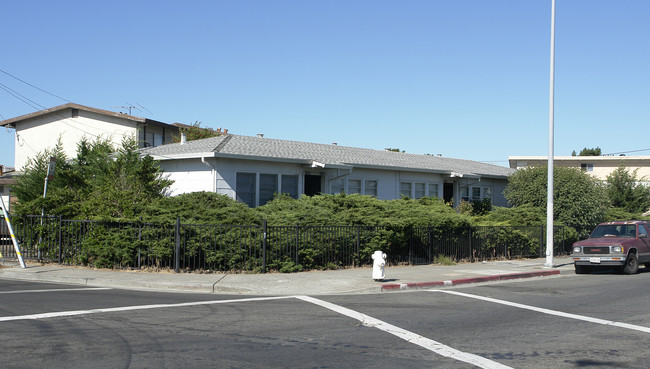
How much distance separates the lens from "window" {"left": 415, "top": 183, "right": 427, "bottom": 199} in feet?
90.3

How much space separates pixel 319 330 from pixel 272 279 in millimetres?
5838

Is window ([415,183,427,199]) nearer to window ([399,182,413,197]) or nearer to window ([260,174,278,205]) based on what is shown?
window ([399,182,413,197])

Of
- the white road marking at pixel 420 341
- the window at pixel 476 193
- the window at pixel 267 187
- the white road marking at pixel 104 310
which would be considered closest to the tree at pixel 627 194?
the window at pixel 476 193

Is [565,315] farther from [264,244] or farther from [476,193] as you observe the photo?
[476,193]

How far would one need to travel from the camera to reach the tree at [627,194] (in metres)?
36.7

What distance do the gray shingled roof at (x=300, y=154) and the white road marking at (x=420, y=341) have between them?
1091 cm

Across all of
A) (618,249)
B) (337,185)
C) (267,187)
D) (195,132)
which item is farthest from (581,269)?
(195,132)

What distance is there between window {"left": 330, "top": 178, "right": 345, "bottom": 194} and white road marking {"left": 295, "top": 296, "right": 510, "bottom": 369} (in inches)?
529

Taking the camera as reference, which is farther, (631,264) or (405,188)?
(405,188)

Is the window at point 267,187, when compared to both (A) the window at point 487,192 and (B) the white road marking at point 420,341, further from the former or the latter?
(A) the window at point 487,192

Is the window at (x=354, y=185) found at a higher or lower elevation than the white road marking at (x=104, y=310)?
higher

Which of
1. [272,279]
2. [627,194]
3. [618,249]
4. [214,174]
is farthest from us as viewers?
[627,194]

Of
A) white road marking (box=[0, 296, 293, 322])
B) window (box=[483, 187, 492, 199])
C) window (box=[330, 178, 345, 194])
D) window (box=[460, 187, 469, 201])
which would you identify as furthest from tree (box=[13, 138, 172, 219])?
window (box=[483, 187, 492, 199])

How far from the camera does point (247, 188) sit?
21.0 m
